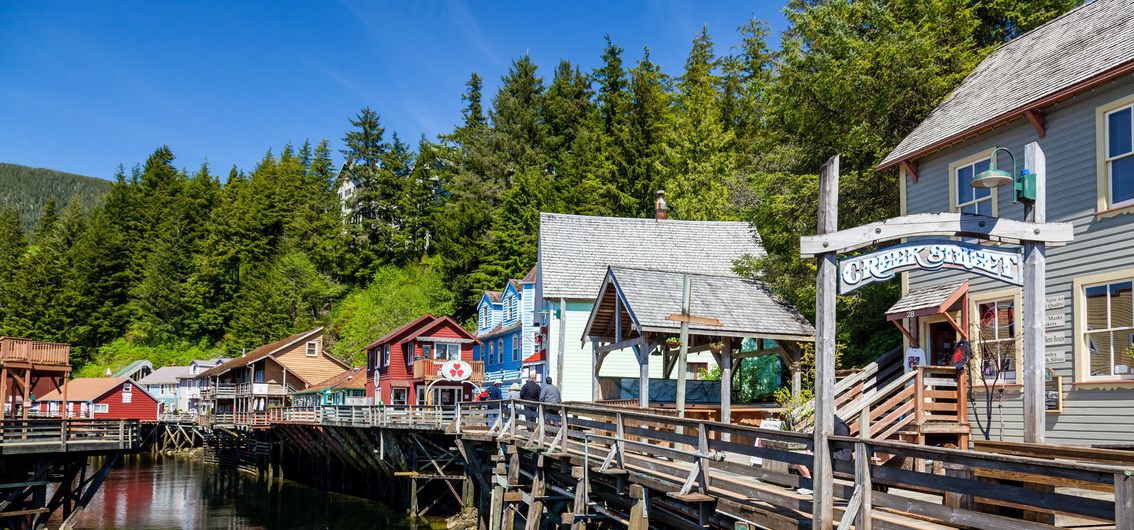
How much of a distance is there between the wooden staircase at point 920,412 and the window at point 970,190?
327cm

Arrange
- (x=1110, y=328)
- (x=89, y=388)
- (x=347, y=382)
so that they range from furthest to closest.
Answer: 1. (x=89, y=388)
2. (x=347, y=382)
3. (x=1110, y=328)

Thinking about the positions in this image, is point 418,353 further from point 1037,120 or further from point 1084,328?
point 1084,328

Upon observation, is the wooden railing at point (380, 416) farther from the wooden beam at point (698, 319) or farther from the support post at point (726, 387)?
the wooden beam at point (698, 319)

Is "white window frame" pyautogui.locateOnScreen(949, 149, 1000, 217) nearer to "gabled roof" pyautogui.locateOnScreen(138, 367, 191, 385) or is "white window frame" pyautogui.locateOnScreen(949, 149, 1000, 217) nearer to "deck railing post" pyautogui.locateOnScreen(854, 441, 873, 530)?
"deck railing post" pyautogui.locateOnScreen(854, 441, 873, 530)

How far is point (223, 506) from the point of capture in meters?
38.7

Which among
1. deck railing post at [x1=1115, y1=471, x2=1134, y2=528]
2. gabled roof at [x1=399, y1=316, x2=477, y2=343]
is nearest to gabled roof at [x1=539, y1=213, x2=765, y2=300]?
gabled roof at [x1=399, y1=316, x2=477, y2=343]

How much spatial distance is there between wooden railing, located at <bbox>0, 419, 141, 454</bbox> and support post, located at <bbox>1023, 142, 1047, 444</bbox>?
24.9 metres

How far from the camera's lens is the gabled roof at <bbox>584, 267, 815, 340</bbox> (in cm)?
2041

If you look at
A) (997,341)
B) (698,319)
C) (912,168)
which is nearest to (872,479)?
(997,341)

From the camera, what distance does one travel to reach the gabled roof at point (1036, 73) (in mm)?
15227

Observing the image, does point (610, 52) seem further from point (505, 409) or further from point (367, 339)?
point (505, 409)

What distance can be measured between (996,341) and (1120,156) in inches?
148

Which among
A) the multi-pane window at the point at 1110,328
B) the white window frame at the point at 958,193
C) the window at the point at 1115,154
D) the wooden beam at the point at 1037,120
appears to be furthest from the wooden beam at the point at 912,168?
the multi-pane window at the point at 1110,328

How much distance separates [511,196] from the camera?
5922 centimetres
